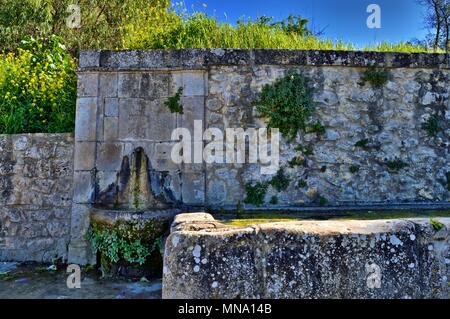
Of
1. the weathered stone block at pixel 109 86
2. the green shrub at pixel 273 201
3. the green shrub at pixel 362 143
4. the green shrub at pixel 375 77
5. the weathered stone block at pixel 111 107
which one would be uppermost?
the green shrub at pixel 375 77

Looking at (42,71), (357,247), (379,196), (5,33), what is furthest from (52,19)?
(357,247)

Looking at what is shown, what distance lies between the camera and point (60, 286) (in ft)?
10.4

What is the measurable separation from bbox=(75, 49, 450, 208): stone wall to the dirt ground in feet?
2.55

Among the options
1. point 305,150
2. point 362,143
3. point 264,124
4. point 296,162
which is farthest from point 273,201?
point 362,143

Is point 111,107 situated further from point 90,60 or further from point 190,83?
point 190,83

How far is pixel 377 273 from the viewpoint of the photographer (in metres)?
2.05

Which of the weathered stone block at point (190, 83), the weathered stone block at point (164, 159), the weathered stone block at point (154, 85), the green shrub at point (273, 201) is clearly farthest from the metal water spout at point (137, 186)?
the green shrub at point (273, 201)

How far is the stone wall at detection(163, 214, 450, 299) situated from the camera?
80.0 inches

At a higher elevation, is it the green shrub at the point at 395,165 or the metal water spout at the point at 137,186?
the green shrub at the point at 395,165

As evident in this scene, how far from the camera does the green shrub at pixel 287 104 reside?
3.90m

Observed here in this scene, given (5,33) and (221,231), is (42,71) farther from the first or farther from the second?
(5,33)

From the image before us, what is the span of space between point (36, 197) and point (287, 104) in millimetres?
2843

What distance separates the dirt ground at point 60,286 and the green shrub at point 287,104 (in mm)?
1994

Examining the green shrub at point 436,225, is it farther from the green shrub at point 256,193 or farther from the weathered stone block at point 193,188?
the weathered stone block at point 193,188
